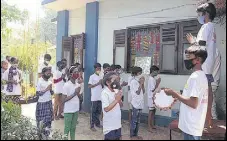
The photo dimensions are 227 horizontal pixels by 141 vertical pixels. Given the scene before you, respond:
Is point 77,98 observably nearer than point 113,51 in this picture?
Yes

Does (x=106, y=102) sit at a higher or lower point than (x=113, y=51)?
lower

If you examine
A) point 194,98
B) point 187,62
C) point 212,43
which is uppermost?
point 212,43

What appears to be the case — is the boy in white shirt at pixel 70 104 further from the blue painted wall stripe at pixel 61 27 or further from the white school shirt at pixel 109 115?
the blue painted wall stripe at pixel 61 27

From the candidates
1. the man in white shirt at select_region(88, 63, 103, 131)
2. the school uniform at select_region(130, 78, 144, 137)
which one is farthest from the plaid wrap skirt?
the man in white shirt at select_region(88, 63, 103, 131)

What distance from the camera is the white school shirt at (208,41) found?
4.16 m

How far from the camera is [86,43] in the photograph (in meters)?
9.15

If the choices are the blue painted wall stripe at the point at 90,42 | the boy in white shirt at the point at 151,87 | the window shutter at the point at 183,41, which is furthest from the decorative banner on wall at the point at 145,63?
the blue painted wall stripe at the point at 90,42

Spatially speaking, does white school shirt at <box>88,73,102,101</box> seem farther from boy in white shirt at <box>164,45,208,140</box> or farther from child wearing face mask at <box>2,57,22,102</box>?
boy in white shirt at <box>164,45,208,140</box>

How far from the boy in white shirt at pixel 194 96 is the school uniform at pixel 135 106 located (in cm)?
278

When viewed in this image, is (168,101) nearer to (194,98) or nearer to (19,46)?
(194,98)

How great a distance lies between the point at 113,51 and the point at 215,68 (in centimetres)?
394

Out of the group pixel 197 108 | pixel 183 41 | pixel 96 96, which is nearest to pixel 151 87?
pixel 183 41

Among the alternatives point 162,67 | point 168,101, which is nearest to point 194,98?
point 168,101

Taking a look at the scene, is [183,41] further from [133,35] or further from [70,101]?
[70,101]
